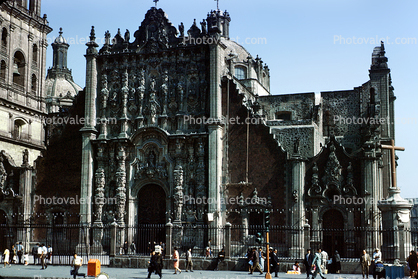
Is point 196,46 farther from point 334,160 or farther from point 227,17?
point 227,17

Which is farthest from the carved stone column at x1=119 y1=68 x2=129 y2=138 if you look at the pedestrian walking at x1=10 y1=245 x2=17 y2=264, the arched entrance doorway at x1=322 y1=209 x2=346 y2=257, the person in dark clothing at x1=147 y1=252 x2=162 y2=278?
the person in dark clothing at x1=147 y1=252 x2=162 y2=278

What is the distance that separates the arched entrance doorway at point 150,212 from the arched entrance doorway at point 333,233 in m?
10.2

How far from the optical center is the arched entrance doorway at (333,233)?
33.4m

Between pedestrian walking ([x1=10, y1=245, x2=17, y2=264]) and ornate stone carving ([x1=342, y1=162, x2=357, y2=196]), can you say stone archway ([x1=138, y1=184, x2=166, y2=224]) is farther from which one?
ornate stone carving ([x1=342, y1=162, x2=357, y2=196])

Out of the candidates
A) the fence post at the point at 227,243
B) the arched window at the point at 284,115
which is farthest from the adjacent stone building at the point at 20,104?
the arched window at the point at 284,115

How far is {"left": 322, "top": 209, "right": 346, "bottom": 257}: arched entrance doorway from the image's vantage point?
33.4 m

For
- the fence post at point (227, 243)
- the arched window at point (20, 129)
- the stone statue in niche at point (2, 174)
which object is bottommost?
the fence post at point (227, 243)

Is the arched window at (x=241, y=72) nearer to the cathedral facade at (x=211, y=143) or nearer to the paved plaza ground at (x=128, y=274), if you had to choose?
the cathedral facade at (x=211, y=143)

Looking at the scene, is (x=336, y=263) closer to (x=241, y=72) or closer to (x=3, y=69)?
(x=241, y=72)

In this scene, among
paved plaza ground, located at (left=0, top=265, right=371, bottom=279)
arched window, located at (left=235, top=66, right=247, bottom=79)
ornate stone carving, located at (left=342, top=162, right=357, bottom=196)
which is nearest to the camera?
paved plaza ground, located at (left=0, top=265, right=371, bottom=279)

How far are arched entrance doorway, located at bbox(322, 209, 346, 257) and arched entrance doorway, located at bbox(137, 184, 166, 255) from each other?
10165 millimetres

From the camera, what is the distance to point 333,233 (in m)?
33.2

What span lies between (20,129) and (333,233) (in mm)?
25609

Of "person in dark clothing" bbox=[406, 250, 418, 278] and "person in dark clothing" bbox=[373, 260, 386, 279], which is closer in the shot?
"person in dark clothing" bbox=[373, 260, 386, 279]
